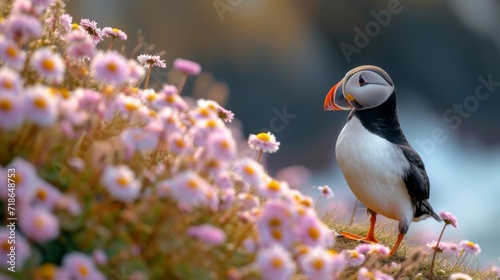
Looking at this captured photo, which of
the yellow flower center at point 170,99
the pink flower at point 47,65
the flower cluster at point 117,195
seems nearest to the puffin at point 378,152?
the flower cluster at point 117,195

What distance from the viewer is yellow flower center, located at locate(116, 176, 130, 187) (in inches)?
66.8

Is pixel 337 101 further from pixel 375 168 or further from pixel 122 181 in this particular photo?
pixel 122 181

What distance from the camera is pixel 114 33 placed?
11.4ft

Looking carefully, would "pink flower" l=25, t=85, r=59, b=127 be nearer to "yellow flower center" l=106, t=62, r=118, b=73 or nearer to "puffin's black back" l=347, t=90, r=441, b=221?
"yellow flower center" l=106, t=62, r=118, b=73

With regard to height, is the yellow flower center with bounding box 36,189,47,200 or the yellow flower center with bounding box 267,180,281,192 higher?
the yellow flower center with bounding box 267,180,281,192

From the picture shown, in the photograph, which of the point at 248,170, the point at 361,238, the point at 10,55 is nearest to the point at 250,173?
the point at 248,170

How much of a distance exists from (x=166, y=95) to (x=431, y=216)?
310cm

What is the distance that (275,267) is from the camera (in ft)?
5.76

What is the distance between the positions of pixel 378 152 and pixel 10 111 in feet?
9.99

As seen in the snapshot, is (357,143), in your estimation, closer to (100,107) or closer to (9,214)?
(100,107)

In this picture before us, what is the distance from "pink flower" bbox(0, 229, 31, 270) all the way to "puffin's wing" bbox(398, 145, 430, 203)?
10.4 ft

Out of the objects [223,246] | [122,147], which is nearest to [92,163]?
[122,147]

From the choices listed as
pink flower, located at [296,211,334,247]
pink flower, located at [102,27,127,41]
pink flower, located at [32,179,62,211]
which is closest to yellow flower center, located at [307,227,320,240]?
pink flower, located at [296,211,334,247]

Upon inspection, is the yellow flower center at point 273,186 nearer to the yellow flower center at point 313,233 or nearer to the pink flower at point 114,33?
the yellow flower center at point 313,233
